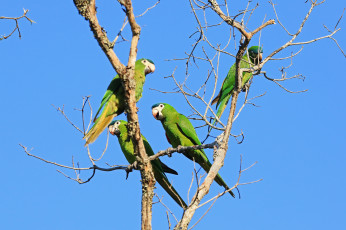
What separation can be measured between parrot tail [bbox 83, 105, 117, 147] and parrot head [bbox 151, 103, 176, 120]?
950 mm

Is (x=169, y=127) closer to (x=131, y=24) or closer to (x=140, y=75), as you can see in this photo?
(x=140, y=75)

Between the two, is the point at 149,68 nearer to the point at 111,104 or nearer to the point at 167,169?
the point at 111,104

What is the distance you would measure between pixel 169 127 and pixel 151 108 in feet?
1.22

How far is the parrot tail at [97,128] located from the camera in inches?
197

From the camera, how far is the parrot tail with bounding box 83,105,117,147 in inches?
197

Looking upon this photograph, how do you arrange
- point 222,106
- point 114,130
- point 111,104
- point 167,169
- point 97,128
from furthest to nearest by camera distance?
point 222,106 → point 114,130 → point 167,169 → point 111,104 → point 97,128

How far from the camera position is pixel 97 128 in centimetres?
517

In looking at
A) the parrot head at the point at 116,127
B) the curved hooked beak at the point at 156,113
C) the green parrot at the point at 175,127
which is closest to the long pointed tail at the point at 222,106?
the green parrot at the point at 175,127

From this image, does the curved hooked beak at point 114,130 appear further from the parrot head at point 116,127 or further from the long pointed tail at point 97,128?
the long pointed tail at point 97,128

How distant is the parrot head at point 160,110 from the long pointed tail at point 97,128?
37.4 inches

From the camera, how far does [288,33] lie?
16.0 ft

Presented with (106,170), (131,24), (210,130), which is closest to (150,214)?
(106,170)

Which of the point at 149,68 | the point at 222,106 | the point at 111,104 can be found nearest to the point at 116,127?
the point at 111,104

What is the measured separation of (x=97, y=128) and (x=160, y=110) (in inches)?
51.8
